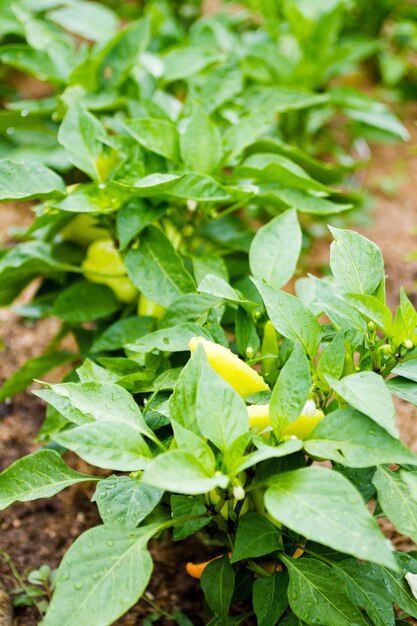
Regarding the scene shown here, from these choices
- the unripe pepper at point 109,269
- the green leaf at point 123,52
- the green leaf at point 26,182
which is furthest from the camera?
the green leaf at point 123,52

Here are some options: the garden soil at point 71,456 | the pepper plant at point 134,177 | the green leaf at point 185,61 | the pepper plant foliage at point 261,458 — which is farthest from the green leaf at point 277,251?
the green leaf at point 185,61

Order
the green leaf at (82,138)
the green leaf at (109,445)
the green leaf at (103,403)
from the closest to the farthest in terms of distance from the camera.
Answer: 1. the green leaf at (109,445)
2. the green leaf at (103,403)
3. the green leaf at (82,138)

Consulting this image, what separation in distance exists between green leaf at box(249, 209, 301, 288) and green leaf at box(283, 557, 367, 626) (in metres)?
0.44

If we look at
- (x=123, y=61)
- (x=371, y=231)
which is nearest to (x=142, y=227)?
(x=123, y=61)

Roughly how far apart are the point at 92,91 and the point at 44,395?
981 mm

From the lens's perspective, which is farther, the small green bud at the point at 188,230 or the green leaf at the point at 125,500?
the small green bud at the point at 188,230

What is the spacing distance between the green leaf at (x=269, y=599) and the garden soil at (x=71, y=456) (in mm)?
270

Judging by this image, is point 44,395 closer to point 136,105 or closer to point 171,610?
point 171,610

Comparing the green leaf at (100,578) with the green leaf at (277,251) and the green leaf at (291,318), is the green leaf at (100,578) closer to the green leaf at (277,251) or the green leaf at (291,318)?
the green leaf at (291,318)

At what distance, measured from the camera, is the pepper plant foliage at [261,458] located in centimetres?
80

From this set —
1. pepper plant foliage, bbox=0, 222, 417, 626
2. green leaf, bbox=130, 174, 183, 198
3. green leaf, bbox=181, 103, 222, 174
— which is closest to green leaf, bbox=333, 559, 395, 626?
pepper plant foliage, bbox=0, 222, 417, 626

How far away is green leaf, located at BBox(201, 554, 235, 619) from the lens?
0.97 meters

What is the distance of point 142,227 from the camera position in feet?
4.10

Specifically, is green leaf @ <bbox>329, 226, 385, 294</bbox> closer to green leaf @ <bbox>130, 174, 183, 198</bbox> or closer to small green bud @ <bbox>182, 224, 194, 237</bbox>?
green leaf @ <bbox>130, 174, 183, 198</bbox>
